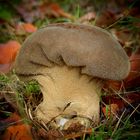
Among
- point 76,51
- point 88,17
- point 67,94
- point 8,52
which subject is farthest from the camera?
point 88,17

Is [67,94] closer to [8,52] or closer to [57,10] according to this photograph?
[8,52]

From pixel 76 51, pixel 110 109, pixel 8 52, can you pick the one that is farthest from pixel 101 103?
pixel 8 52

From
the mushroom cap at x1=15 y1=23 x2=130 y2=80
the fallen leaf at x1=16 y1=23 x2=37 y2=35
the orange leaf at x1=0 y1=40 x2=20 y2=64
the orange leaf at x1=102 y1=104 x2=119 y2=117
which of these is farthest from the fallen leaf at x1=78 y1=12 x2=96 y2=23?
the mushroom cap at x1=15 y1=23 x2=130 y2=80

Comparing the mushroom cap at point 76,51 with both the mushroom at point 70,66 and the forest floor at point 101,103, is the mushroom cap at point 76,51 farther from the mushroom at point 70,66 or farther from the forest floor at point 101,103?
the forest floor at point 101,103

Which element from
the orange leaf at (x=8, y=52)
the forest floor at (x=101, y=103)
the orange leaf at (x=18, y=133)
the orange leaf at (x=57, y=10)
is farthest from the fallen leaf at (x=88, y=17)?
the orange leaf at (x=18, y=133)

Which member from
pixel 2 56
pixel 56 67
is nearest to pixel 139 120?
pixel 56 67

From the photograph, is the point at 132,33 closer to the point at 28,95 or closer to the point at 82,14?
the point at 82,14

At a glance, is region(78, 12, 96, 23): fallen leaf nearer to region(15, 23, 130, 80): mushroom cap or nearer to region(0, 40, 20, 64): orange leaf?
region(0, 40, 20, 64): orange leaf
